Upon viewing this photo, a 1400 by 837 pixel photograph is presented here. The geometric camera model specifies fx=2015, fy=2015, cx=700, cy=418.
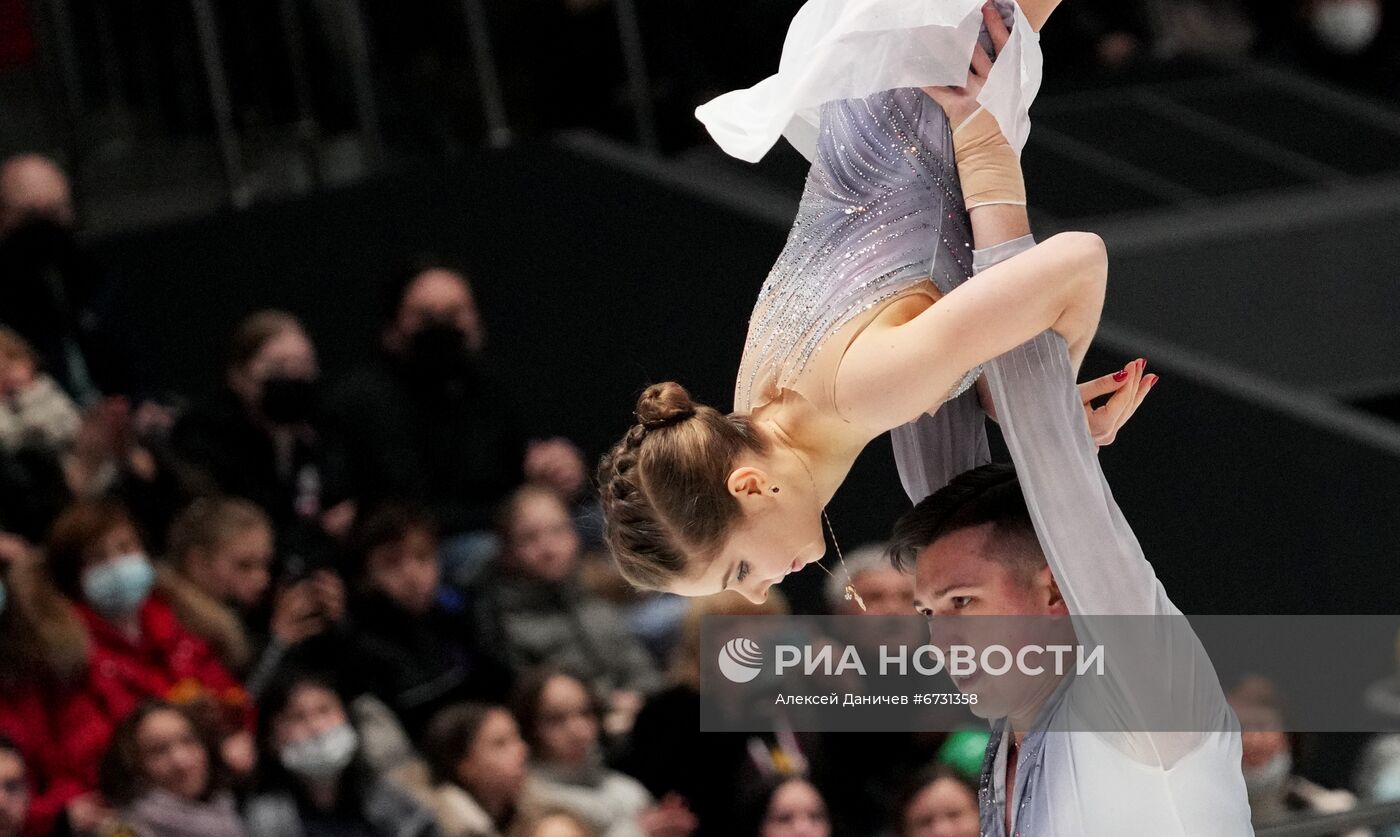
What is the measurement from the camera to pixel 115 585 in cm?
395

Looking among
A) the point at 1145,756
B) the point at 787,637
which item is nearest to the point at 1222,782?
the point at 1145,756

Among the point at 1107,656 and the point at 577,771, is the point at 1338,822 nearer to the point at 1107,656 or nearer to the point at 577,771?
the point at 1107,656

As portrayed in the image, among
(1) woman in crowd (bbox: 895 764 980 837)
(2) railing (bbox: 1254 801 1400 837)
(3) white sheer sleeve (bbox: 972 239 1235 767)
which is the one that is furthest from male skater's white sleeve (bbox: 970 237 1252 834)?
(1) woman in crowd (bbox: 895 764 980 837)

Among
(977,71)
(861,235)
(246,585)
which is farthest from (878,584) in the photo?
(977,71)

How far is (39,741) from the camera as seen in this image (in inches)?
147

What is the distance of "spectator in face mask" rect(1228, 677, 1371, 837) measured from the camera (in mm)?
3848

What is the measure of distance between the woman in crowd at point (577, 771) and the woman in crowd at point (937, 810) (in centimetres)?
41

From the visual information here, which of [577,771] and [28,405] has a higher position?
[28,405]

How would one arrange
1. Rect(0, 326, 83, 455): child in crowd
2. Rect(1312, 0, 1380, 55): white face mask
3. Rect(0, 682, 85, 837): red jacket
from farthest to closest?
1. Rect(1312, 0, 1380, 55): white face mask
2. Rect(0, 326, 83, 455): child in crowd
3. Rect(0, 682, 85, 837): red jacket

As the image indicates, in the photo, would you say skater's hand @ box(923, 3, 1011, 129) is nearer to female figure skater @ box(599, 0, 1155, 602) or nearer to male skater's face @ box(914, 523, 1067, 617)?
female figure skater @ box(599, 0, 1155, 602)

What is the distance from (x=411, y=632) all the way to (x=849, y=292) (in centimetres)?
237

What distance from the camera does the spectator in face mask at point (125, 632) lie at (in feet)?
12.6

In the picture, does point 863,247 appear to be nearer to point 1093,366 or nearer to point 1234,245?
point 1093,366

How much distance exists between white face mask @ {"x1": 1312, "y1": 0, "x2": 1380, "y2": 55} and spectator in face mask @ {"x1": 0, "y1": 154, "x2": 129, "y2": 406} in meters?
4.13
